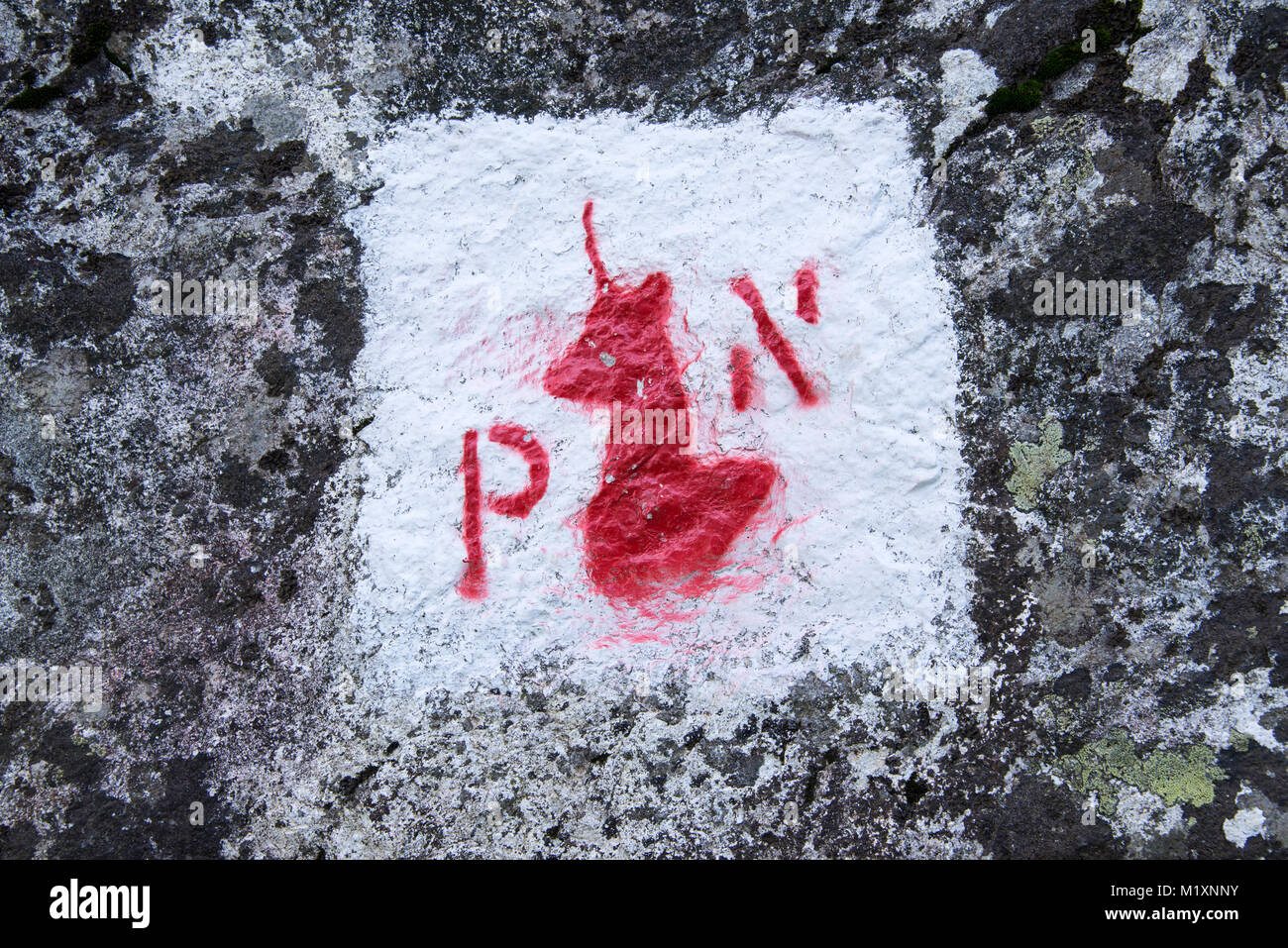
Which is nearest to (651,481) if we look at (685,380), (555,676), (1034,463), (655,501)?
(655,501)

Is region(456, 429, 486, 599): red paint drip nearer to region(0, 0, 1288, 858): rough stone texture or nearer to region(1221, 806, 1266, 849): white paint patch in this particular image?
region(0, 0, 1288, 858): rough stone texture

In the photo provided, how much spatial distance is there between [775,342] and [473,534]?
85cm

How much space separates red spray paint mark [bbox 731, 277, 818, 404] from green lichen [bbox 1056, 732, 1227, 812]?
1.03 metres

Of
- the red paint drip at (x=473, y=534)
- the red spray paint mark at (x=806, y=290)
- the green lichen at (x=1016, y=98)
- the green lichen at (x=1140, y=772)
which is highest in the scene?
the green lichen at (x=1016, y=98)

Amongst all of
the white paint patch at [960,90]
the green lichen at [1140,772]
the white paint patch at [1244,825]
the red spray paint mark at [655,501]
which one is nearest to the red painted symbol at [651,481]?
the red spray paint mark at [655,501]

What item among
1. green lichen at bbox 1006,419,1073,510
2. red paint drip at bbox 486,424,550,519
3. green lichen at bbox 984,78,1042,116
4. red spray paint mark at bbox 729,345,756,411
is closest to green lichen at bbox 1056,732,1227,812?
green lichen at bbox 1006,419,1073,510

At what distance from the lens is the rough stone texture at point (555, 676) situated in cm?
167

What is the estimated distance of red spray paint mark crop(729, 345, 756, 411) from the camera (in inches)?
68.8

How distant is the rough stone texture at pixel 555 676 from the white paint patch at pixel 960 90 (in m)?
0.03

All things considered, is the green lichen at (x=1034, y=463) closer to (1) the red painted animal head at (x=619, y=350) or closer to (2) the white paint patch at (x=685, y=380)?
(2) the white paint patch at (x=685, y=380)

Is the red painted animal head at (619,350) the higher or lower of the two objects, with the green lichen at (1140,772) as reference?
higher

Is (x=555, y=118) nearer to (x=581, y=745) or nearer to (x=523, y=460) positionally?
(x=523, y=460)

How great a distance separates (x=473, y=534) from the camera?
1.74m
